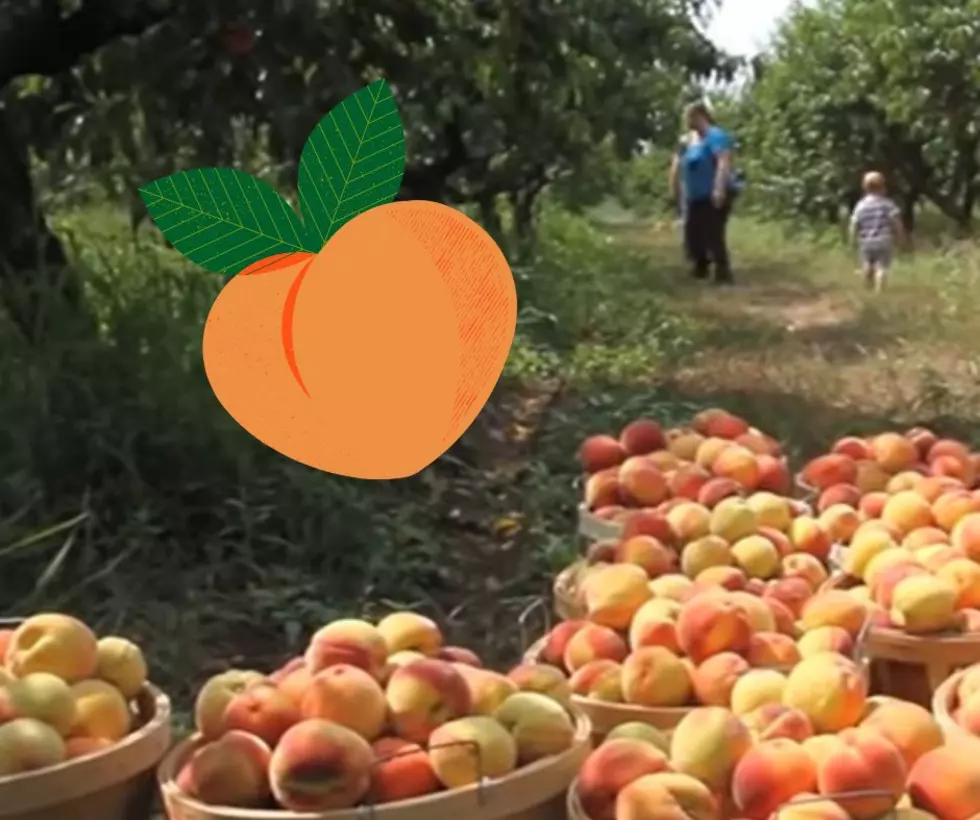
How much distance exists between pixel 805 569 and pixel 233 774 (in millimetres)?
1156

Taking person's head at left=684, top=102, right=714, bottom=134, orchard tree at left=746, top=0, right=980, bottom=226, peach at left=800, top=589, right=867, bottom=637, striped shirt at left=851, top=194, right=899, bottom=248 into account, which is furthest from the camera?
orchard tree at left=746, top=0, right=980, bottom=226

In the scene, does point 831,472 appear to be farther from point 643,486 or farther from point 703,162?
point 703,162

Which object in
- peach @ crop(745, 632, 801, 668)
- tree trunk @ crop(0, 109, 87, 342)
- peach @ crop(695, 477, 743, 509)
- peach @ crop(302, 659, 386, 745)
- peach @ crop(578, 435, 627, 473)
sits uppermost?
tree trunk @ crop(0, 109, 87, 342)

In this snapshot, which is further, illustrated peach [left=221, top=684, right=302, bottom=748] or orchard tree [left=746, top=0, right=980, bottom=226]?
orchard tree [left=746, top=0, right=980, bottom=226]

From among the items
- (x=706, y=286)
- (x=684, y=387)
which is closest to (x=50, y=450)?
(x=684, y=387)

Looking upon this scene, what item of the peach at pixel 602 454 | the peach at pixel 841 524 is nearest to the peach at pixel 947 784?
the peach at pixel 841 524

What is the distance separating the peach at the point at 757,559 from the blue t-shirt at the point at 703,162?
772 centimetres

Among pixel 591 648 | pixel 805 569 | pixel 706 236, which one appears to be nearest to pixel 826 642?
pixel 591 648

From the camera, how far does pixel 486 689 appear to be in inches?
65.7

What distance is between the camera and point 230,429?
3.77m

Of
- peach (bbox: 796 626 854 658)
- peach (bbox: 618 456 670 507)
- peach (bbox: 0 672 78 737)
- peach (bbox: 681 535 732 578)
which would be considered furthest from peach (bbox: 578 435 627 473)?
peach (bbox: 0 672 78 737)

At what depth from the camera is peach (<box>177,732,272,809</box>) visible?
5.03 feet

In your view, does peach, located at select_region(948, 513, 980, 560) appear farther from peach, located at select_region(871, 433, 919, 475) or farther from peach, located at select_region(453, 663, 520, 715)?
peach, located at select_region(453, 663, 520, 715)

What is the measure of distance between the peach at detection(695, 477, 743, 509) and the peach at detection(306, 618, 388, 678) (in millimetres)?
1042
